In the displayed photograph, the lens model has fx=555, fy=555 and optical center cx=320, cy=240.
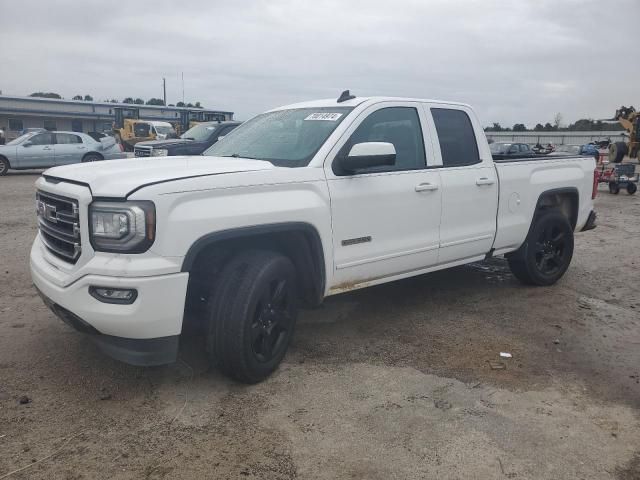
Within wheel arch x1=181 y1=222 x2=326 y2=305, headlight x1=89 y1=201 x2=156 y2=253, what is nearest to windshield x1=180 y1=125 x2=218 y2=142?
wheel arch x1=181 y1=222 x2=326 y2=305

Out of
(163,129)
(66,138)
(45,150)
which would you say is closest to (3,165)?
(45,150)

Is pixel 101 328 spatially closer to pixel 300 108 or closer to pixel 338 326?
pixel 338 326

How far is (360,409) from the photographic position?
3406 millimetres

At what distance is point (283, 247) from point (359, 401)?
118 centimetres

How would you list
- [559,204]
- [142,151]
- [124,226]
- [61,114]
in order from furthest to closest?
[61,114]
[142,151]
[559,204]
[124,226]

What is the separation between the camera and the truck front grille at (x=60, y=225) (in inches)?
128

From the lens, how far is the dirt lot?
9.37ft

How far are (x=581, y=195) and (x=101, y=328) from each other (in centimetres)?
540

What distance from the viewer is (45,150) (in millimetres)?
18219

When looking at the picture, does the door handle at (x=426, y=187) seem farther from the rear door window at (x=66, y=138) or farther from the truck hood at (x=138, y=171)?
the rear door window at (x=66, y=138)

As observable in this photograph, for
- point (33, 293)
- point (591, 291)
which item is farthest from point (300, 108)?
point (591, 291)

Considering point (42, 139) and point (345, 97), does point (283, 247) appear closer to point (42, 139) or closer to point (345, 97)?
point (345, 97)

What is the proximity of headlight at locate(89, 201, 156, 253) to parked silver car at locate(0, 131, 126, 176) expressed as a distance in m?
16.6

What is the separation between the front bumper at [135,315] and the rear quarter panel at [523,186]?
3.44 meters
